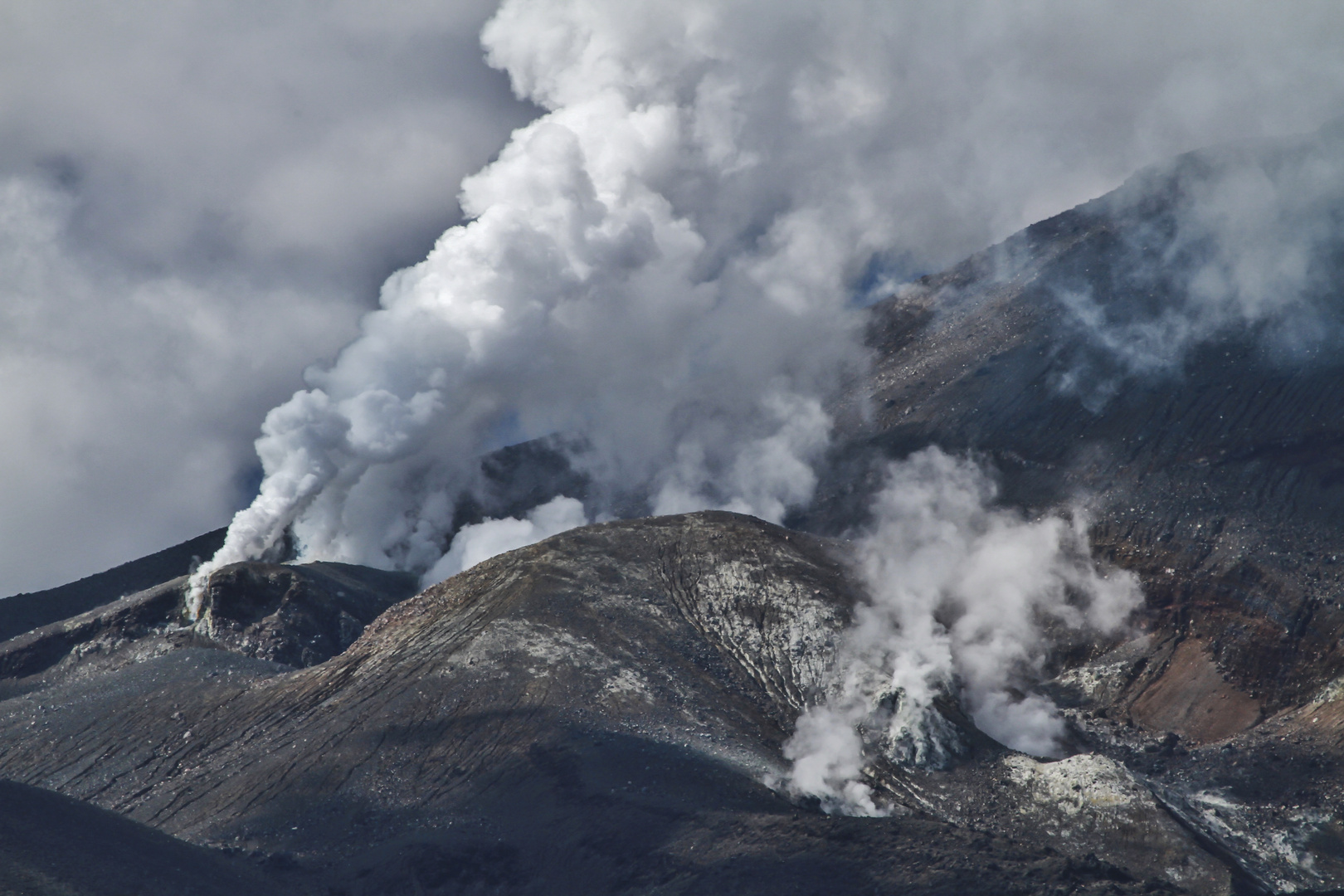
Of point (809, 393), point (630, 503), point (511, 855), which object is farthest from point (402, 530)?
point (511, 855)

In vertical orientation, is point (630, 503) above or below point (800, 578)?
above

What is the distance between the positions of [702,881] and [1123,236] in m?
52.4

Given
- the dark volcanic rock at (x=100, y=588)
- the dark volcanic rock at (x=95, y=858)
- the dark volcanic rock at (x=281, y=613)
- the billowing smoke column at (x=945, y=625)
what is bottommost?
the billowing smoke column at (x=945, y=625)

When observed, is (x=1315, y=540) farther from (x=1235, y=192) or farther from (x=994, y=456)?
(x=1235, y=192)

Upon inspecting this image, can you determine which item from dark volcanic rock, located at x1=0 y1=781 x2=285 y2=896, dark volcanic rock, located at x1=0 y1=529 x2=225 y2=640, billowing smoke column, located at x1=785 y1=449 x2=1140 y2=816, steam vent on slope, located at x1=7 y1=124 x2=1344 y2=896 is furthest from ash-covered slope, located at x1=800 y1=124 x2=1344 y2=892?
dark volcanic rock, located at x1=0 y1=529 x2=225 y2=640

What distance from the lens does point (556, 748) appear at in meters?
31.2

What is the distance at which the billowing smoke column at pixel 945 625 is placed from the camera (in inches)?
1303

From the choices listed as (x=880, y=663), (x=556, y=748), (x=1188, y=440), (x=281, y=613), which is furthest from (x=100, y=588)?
(x=1188, y=440)

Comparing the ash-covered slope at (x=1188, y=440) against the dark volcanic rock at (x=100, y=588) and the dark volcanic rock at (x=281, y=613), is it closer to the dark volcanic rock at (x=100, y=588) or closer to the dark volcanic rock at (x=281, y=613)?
the dark volcanic rock at (x=281, y=613)

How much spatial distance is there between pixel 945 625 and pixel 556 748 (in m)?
19.5

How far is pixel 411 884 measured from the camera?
26.2m

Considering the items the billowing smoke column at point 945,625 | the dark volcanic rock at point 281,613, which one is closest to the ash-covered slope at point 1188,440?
the billowing smoke column at point 945,625

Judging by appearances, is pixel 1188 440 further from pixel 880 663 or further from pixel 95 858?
pixel 95 858

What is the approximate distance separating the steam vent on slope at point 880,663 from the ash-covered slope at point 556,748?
135 mm
